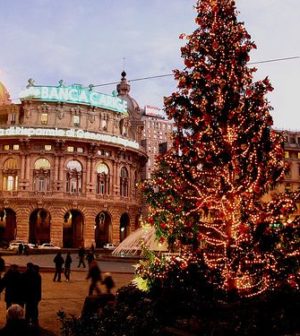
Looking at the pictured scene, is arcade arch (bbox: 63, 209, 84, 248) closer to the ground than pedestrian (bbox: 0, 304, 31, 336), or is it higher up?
higher up

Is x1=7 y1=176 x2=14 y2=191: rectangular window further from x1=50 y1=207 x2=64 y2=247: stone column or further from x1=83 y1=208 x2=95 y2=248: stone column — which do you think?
x1=83 y1=208 x2=95 y2=248: stone column

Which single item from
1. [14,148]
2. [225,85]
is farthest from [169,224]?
[14,148]

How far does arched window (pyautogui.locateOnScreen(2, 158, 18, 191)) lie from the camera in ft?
185

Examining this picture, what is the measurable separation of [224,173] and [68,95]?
163ft

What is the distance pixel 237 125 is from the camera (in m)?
11.6

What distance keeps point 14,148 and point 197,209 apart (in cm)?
4833

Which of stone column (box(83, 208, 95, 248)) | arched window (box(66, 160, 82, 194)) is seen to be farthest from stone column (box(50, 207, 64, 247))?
arched window (box(66, 160, 82, 194))

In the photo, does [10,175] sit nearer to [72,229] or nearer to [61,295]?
[72,229]

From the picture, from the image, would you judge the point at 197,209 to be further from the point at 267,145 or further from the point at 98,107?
the point at 98,107

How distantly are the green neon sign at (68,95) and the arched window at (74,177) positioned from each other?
7546 mm

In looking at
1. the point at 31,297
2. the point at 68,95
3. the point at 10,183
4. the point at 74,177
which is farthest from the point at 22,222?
the point at 31,297

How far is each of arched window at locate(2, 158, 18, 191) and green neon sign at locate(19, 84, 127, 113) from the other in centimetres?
777

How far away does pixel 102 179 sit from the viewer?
58812mm

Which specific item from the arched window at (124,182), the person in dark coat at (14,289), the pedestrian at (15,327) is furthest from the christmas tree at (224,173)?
the arched window at (124,182)
